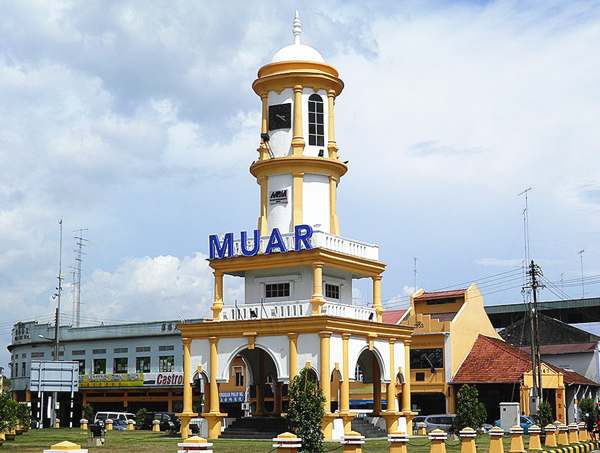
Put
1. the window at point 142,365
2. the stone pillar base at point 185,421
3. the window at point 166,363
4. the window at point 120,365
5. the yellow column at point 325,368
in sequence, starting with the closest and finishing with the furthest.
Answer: the yellow column at point 325,368 < the stone pillar base at point 185,421 < the window at point 166,363 < the window at point 142,365 < the window at point 120,365

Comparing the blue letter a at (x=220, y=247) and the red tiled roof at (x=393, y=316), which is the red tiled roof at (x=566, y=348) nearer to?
the red tiled roof at (x=393, y=316)

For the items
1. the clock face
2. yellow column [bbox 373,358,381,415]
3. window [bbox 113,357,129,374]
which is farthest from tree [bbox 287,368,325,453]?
window [bbox 113,357,129,374]

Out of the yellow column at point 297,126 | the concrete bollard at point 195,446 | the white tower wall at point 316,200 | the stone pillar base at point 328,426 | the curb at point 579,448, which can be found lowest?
the curb at point 579,448

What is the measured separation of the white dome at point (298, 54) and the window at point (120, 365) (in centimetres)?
4042

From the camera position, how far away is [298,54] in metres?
45.1

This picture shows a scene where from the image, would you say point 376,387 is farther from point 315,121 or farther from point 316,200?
point 315,121

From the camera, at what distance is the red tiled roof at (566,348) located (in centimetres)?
7012

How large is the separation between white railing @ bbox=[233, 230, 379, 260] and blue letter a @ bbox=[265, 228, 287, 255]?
0.19 metres

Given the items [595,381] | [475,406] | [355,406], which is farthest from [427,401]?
[475,406]

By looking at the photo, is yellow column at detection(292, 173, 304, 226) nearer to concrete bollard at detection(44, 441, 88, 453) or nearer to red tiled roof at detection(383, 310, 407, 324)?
red tiled roof at detection(383, 310, 407, 324)

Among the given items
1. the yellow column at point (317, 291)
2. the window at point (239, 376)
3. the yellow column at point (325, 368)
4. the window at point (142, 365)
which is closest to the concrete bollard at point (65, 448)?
the yellow column at point (325, 368)

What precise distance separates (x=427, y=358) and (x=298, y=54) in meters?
26.3

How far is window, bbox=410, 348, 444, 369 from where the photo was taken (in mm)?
62281

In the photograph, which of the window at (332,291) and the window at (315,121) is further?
the window at (315,121)
